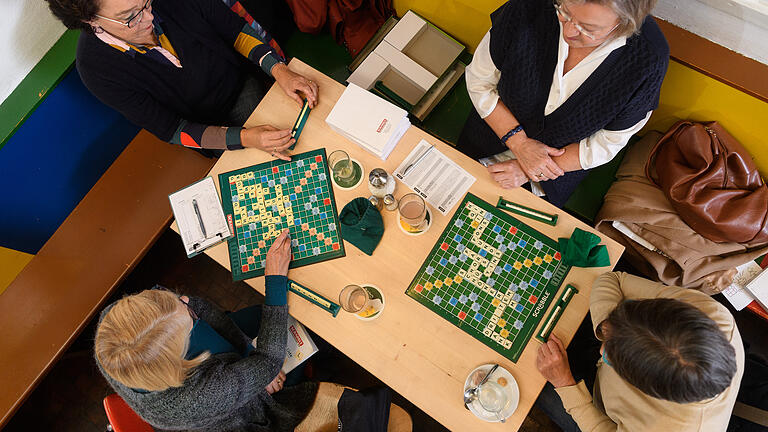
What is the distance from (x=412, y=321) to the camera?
169cm

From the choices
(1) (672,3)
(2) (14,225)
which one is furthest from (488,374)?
(2) (14,225)

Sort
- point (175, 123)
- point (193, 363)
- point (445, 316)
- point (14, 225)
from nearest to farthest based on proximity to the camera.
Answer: point (193, 363) < point (445, 316) < point (175, 123) < point (14, 225)

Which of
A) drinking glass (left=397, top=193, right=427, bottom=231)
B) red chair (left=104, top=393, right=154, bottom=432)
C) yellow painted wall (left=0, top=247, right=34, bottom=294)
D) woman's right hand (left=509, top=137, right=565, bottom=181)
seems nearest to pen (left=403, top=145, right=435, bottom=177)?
drinking glass (left=397, top=193, right=427, bottom=231)

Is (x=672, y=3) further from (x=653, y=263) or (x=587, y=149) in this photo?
(x=653, y=263)

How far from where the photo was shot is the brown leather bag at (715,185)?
1.90 metres

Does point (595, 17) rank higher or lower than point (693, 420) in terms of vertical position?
higher

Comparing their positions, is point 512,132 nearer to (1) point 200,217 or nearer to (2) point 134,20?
(1) point 200,217

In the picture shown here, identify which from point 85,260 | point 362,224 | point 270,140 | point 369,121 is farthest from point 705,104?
point 85,260

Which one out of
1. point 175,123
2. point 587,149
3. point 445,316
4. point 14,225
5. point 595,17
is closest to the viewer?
point 595,17

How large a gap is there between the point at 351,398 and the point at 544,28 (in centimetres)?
148

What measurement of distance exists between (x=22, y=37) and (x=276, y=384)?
6.30 ft

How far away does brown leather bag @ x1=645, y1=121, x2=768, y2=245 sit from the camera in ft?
6.24

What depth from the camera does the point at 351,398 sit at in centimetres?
166

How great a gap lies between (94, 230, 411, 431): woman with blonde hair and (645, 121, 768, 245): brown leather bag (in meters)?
1.48
